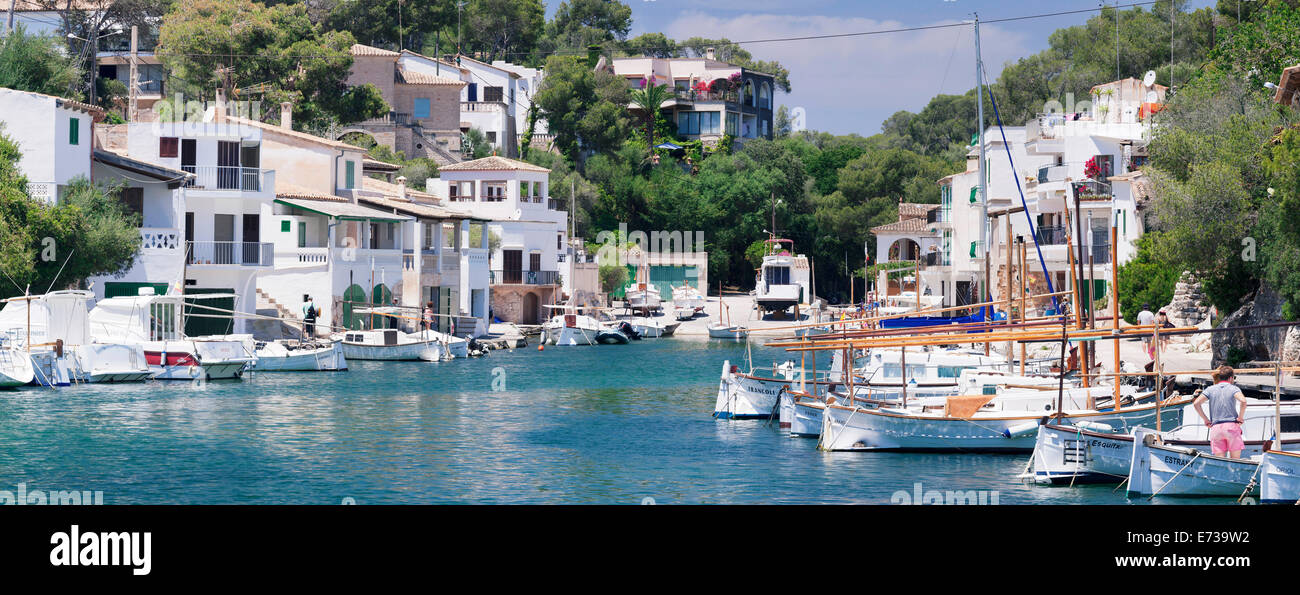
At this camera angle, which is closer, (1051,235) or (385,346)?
(385,346)

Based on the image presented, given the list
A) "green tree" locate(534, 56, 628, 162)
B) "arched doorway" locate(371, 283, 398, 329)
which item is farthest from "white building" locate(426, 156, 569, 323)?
"green tree" locate(534, 56, 628, 162)

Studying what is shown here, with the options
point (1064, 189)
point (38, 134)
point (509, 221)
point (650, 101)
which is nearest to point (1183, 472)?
point (38, 134)

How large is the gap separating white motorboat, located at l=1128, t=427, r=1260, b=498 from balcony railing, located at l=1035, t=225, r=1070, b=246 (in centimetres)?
3792

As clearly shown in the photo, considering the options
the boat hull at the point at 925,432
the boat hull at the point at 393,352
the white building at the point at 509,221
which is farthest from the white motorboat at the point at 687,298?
the boat hull at the point at 925,432

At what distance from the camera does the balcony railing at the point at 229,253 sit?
48219mm

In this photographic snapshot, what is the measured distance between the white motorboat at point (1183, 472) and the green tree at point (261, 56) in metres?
56.9

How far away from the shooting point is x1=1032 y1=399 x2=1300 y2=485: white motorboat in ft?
64.0

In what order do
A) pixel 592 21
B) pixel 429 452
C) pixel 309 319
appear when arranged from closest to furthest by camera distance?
pixel 429 452
pixel 309 319
pixel 592 21

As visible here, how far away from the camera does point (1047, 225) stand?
189 feet

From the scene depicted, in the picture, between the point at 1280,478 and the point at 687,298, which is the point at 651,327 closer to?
the point at 687,298

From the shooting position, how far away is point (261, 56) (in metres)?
69.2

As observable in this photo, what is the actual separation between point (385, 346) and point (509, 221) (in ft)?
71.5

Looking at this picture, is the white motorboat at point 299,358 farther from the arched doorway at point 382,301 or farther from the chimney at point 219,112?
the chimney at point 219,112
